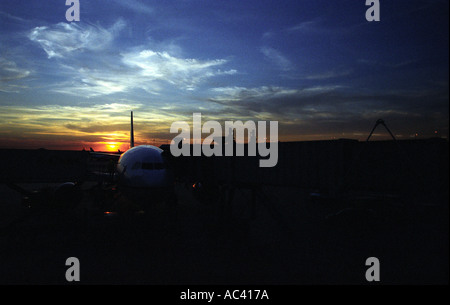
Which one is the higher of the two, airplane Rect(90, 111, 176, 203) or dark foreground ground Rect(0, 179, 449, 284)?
airplane Rect(90, 111, 176, 203)

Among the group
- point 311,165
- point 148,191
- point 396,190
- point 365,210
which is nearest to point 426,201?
point 365,210

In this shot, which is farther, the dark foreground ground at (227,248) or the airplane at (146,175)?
the airplane at (146,175)

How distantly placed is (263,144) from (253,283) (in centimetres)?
1178

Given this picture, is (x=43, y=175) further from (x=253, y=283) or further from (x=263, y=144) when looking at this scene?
(x=253, y=283)

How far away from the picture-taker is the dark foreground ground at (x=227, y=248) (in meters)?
15.3

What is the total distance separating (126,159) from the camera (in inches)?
939

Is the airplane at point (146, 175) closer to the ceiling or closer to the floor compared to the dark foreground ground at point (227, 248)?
closer to the ceiling

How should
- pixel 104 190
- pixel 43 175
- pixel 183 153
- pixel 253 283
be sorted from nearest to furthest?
pixel 253 283 < pixel 183 153 < pixel 104 190 < pixel 43 175

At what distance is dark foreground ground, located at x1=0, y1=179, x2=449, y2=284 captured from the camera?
602 inches

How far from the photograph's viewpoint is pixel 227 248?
66.9 feet

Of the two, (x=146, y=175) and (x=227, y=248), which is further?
(x=146, y=175)

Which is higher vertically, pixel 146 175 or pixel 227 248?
pixel 146 175
